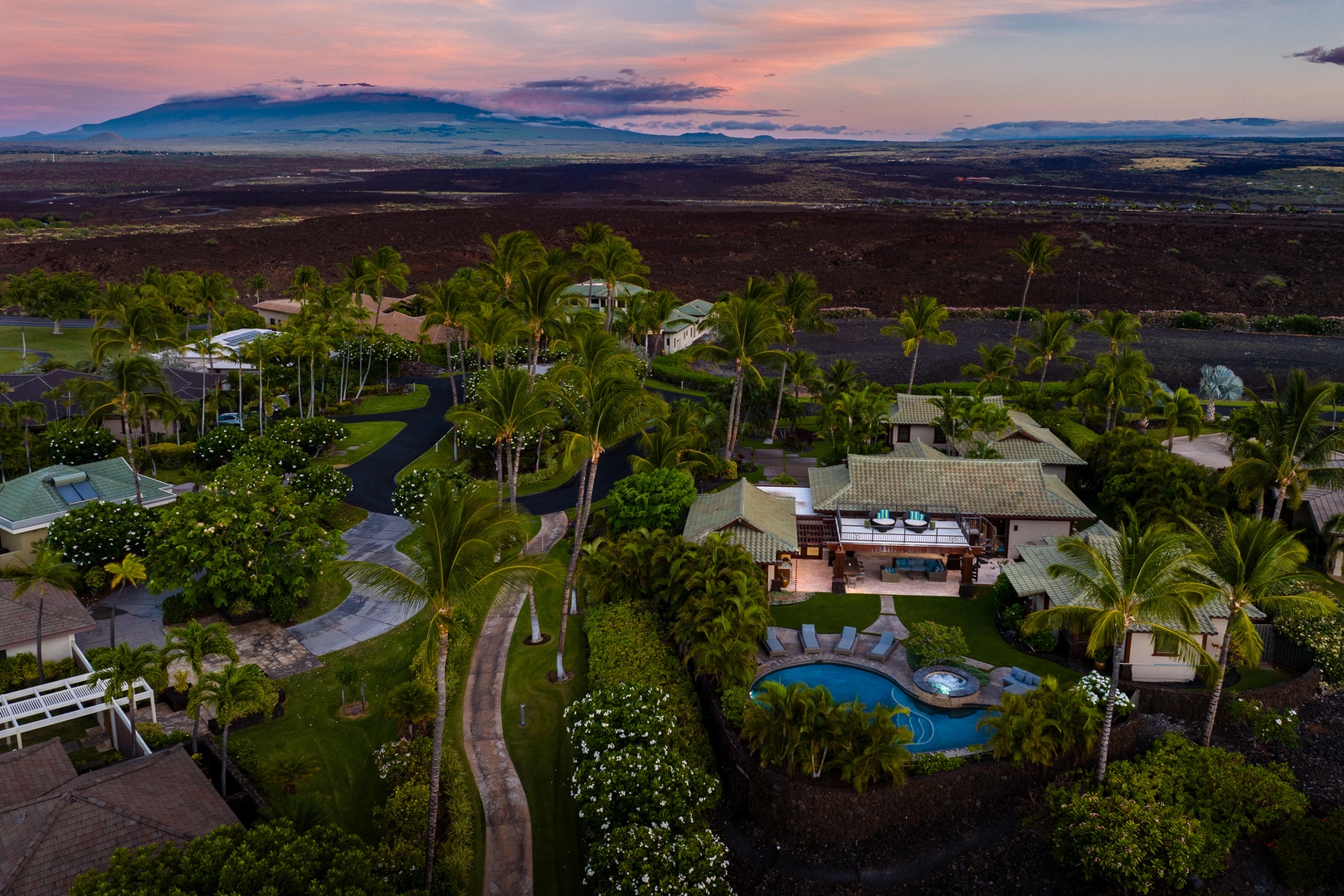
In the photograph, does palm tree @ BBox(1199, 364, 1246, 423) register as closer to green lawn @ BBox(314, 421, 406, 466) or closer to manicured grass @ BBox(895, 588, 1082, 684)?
manicured grass @ BBox(895, 588, 1082, 684)

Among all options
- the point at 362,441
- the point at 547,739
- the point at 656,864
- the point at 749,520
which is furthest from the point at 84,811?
the point at 362,441

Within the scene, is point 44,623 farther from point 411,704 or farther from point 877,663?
point 877,663

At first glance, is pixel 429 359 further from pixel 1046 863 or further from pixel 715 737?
pixel 1046 863

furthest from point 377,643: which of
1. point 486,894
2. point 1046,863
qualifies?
point 1046,863

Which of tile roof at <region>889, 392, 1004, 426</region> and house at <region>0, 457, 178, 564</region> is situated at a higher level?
tile roof at <region>889, 392, 1004, 426</region>

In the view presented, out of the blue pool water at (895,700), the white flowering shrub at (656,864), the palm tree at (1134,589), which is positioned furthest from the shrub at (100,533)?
the palm tree at (1134,589)

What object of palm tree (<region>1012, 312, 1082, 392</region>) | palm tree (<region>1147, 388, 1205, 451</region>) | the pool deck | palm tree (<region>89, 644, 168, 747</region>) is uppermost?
palm tree (<region>1012, 312, 1082, 392</region>)

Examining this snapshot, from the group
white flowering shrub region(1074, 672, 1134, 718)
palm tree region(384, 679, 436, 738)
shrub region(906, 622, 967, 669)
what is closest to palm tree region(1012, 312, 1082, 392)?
shrub region(906, 622, 967, 669)
